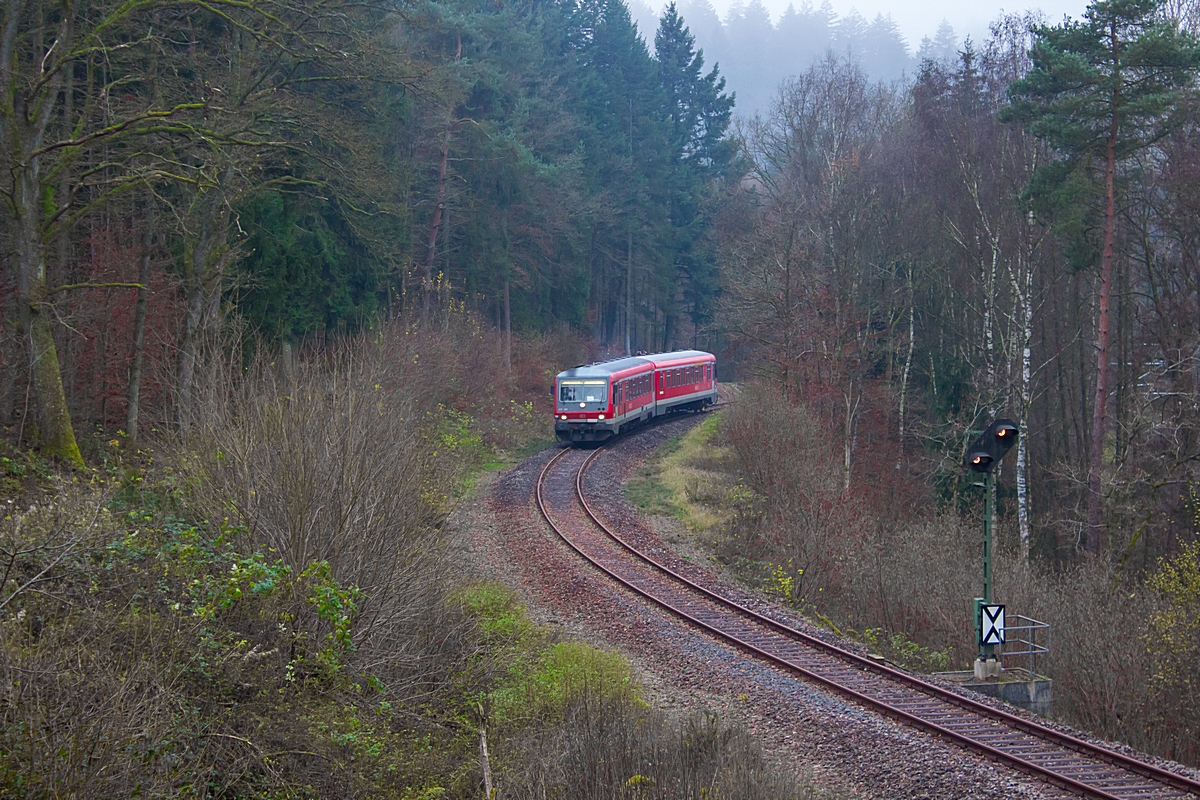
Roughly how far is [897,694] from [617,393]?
1789cm

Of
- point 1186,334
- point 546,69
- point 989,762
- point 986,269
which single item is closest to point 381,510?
point 989,762

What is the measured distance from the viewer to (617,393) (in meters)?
27.7

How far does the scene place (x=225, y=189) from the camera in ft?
55.6

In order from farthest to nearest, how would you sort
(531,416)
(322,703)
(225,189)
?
(531,416)
(225,189)
(322,703)

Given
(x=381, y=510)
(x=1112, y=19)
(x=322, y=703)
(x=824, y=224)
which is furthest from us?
(x=824, y=224)

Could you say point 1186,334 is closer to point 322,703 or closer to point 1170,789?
point 1170,789

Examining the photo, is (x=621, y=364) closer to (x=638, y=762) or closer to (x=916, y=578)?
(x=916, y=578)

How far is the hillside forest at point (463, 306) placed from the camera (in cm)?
917

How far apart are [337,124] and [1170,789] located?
54.1 feet

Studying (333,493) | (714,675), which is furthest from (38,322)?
(714,675)

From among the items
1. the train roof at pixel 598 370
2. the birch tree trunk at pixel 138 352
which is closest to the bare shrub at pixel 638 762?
the birch tree trunk at pixel 138 352

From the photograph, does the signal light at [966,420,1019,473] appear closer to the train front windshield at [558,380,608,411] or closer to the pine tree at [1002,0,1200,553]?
the pine tree at [1002,0,1200,553]

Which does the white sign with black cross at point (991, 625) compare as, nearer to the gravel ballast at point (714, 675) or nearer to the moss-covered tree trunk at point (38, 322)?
the gravel ballast at point (714, 675)

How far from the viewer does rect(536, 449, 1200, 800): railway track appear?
27.2ft
